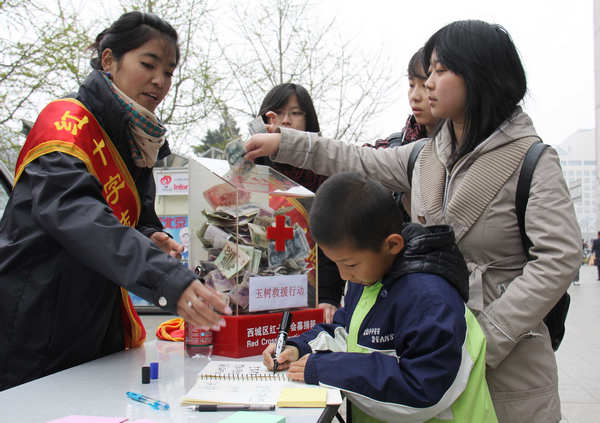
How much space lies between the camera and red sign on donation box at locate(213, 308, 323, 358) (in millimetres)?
1754

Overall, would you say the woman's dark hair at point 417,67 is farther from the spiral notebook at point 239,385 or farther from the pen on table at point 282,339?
the spiral notebook at point 239,385

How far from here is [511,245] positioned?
145 centimetres

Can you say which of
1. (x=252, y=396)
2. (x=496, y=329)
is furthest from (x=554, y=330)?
(x=252, y=396)

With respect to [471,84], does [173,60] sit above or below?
above

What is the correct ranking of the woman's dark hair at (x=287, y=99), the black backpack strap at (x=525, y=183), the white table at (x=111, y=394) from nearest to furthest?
the white table at (x=111, y=394) < the black backpack strap at (x=525, y=183) < the woman's dark hair at (x=287, y=99)

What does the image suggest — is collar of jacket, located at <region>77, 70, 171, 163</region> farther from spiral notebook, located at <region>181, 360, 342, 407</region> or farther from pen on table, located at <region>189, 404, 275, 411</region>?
pen on table, located at <region>189, 404, 275, 411</region>

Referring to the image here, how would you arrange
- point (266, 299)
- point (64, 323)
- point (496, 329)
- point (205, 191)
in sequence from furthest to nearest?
point (205, 191), point (266, 299), point (64, 323), point (496, 329)

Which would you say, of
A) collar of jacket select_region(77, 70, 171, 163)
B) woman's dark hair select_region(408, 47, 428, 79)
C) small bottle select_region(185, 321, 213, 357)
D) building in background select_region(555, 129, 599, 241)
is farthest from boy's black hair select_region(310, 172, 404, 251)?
building in background select_region(555, 129, 599, 241)

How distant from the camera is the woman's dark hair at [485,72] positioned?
1484mm

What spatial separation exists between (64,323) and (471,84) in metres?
1.40

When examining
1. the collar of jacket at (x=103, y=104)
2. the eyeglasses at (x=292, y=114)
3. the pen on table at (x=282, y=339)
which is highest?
the eyeglasses at (x=292, y=114)

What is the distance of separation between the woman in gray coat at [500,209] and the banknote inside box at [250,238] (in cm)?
57

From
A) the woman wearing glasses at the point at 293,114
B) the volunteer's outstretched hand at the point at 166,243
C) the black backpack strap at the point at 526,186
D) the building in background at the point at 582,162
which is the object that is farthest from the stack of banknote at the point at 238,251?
the building in background at the point at 582,162

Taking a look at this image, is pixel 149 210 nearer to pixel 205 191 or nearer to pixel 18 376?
pixel 205 191
